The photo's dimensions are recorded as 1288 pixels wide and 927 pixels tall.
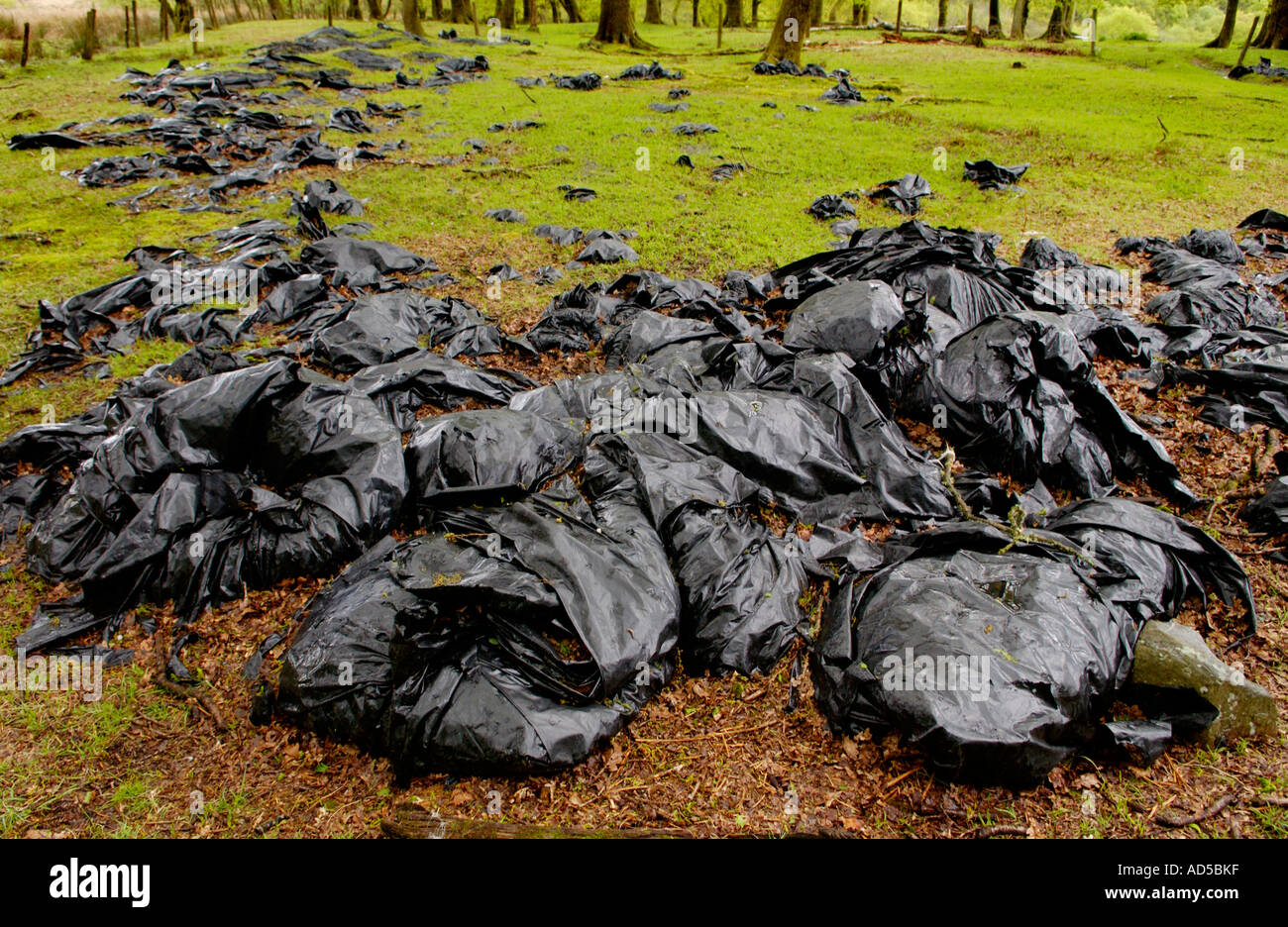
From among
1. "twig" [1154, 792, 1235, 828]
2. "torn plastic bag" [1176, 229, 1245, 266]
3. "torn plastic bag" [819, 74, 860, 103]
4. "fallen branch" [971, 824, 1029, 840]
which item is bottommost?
"fallen branch" [971, 824, 1029, 840]

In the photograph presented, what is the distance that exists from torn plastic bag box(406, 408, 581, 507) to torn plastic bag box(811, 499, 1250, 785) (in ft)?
5.70

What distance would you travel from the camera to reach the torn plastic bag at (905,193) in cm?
900

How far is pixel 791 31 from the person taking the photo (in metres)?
18.6

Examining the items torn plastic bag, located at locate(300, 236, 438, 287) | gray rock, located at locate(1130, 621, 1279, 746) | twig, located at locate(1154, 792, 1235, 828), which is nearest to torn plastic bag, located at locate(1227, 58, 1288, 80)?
torn plastic bag, located at locate(300, 236, 438, 287)

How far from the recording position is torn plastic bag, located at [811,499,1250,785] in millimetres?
2467

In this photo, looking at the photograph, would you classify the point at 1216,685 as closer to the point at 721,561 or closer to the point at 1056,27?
the point at 721,561

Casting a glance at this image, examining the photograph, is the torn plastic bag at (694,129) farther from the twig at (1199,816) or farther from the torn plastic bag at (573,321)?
the twig at (1199,816)

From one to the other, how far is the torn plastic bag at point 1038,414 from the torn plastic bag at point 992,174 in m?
6.41

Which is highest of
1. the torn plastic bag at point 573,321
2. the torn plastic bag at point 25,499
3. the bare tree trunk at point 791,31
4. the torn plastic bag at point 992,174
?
the bare tree trunk at point 791,31

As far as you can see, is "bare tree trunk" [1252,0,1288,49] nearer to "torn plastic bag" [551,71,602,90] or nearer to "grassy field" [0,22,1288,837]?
"grassy field" [0,22,1288,837]

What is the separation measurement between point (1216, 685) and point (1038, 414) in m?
1.97

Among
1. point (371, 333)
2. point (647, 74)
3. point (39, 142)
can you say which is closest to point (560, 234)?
point (371, 333)

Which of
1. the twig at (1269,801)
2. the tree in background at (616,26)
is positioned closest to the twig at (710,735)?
the twig at (1269,801)
